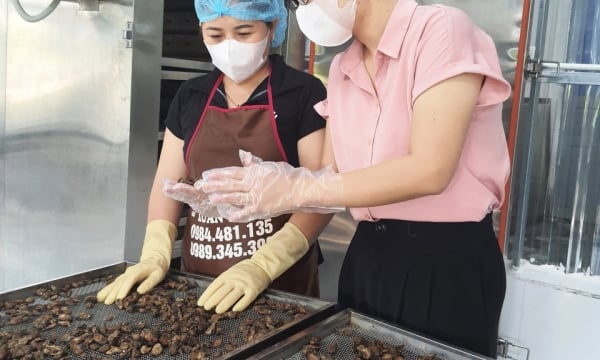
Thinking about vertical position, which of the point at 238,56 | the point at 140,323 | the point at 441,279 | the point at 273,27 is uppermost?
the point at 273,27

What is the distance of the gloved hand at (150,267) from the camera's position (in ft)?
4.88

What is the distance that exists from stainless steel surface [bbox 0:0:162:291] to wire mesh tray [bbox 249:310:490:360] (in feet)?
4.78

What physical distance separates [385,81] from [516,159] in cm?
124

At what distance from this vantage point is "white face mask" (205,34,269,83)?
173 centimetres

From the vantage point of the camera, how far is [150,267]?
1.61 meters

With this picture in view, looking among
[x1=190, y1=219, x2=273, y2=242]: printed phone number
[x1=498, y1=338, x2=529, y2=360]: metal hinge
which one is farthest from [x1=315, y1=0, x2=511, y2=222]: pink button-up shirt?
[x1=498, y1=338, x2=529, y2=360]: metal hinge

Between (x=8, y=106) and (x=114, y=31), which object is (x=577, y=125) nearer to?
(x=114, y=31)

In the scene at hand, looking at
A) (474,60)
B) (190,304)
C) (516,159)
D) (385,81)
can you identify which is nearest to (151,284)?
(190,304)

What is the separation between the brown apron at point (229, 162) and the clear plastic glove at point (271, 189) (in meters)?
0.46

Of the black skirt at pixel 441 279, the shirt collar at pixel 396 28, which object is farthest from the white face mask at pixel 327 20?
the black skirt at pixel 441 279

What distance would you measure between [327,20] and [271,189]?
18.0 inches

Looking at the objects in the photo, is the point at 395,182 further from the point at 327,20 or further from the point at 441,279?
the point at 327,20

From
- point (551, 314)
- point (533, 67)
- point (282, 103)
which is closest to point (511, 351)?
→ point (551, 314)

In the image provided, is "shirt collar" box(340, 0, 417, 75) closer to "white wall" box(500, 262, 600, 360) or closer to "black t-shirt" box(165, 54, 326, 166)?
"black t-shirt" box(165, 54, 326, 166)
